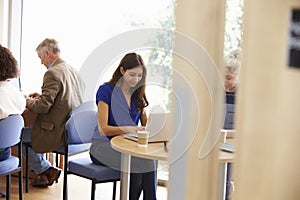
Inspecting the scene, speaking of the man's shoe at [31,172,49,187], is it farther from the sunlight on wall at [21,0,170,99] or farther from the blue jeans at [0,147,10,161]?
the sunlight on wall at [21,0,170,99]

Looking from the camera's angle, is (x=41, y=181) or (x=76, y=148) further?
(x=41, y=181)

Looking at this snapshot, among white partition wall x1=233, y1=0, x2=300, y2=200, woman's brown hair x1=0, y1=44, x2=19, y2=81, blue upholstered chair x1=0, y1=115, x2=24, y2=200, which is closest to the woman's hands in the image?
blue upholstered chair x1=0, y1=115, x2=24, y2=200

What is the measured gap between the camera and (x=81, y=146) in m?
3.37

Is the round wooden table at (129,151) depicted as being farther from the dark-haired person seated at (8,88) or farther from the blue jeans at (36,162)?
the blue jeans at (36,162)

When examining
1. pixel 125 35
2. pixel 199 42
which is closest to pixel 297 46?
pixel 199 42

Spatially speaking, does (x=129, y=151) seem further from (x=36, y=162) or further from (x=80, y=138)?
(x=36, y=162)

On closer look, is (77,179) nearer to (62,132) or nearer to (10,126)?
(62,132)

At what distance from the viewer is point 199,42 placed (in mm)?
573

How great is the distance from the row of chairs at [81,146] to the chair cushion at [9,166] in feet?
0.10

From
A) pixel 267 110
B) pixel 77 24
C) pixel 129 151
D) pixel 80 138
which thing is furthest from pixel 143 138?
pixel 77 24

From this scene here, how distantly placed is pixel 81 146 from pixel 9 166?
62 cm

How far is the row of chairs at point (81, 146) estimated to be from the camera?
272 cm

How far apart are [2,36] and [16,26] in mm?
211

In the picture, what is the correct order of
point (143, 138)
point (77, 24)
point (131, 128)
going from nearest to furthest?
1. point (143, 138)
2. point (131, 128)
3. point (77, 24)
